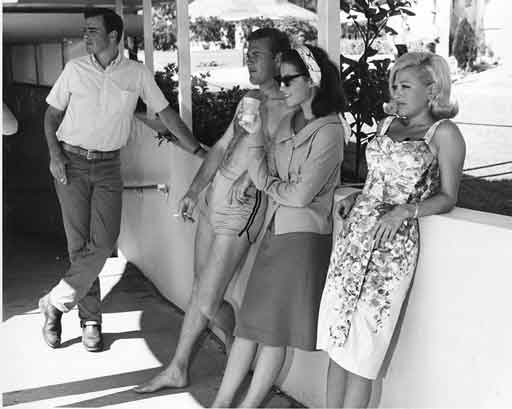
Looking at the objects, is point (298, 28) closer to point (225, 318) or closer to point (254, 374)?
point (225, 318)

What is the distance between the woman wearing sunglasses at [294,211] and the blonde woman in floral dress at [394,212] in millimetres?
287

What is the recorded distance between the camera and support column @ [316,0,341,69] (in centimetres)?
400

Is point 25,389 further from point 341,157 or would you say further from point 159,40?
point 159,40

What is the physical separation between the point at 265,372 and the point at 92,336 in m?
1.82

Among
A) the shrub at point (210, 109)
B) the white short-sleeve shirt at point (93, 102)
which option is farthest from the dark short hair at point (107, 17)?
the shrub at point (210, 109)

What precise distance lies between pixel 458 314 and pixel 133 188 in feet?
14.9

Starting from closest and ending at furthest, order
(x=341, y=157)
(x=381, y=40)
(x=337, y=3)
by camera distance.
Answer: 1. (x=341, y=157)
2. (x=337, y=3)
3. (x=381, y=40)

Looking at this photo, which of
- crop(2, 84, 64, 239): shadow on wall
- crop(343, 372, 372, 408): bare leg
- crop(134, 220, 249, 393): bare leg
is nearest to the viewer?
crop(343, 372, 372, 408): bare leg

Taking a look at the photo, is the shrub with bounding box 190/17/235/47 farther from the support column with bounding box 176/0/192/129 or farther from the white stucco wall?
the white stucco wall

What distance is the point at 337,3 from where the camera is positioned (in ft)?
13.2

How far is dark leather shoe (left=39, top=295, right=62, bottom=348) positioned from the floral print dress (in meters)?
2.46

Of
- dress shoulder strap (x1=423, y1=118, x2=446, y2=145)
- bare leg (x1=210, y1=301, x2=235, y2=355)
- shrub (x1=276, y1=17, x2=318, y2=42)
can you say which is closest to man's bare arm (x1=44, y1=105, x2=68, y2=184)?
bare leg (x1=210, y1=301, x2=235, y2=355)

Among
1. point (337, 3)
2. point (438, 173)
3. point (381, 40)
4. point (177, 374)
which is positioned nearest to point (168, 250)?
point (177, 374)

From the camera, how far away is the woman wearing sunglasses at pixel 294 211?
356cm
